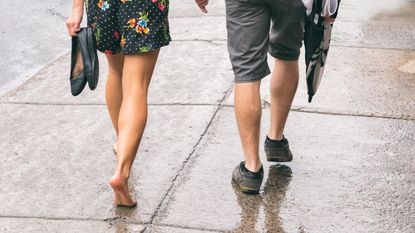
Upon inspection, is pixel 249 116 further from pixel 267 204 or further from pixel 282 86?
pixel 267 204

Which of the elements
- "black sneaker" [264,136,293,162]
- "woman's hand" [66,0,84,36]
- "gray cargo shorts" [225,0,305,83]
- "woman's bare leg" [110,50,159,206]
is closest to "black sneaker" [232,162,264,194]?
"black sneaker" [264,136,293,162]

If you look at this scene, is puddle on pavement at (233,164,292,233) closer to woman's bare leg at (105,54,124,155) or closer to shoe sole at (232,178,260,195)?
shoe sole at (232,178,260,195)

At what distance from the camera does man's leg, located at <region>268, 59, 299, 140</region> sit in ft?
14.4

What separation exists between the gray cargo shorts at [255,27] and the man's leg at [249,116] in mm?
55

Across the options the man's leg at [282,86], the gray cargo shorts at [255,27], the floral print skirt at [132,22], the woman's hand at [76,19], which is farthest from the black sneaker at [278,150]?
the woman's hand at [76,19]

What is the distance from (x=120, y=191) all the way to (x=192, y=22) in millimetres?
4324

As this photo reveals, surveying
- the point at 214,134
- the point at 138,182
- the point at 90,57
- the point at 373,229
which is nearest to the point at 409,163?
the point at 373,229

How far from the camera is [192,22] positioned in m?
8.07

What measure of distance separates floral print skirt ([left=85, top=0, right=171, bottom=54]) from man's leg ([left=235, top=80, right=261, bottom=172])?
53cm

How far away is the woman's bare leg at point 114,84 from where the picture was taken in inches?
165

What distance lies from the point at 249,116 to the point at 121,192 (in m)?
0.81

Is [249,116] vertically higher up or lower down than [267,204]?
higher up

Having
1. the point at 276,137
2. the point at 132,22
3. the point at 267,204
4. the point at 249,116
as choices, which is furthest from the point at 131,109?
the point at 276,137

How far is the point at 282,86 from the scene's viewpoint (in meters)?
4.44
